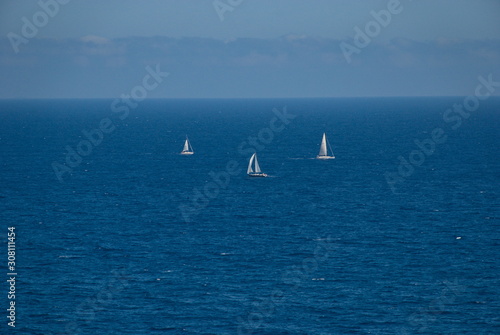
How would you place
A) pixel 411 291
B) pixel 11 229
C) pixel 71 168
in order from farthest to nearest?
pixel 71 168
pixel 11 229
pixel 411 291

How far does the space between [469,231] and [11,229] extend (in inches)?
2978

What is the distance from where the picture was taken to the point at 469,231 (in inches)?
4333

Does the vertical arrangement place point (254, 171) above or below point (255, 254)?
above

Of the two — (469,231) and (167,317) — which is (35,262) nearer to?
(167,317)

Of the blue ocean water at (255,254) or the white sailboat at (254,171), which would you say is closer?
the blue ocean water at (255,254)

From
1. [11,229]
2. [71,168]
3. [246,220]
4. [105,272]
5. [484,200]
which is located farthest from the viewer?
[71,168]

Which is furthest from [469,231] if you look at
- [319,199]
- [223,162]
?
[223,162]

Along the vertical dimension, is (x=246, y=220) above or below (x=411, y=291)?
above

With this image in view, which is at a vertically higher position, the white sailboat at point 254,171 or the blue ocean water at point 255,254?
the white sailboat at point 254,171

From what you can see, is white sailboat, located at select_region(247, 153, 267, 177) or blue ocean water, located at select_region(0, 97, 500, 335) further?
white sailboat, located at select_region(247, 153, 267, 177)

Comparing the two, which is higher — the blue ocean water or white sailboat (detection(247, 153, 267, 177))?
white sailboat (detection(247, 153, 267, 177))

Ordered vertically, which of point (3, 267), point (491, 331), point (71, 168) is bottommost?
point (491, 331)

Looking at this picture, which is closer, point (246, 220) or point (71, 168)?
point (246, 220)

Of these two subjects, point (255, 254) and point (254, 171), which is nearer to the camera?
point (255, 254)
